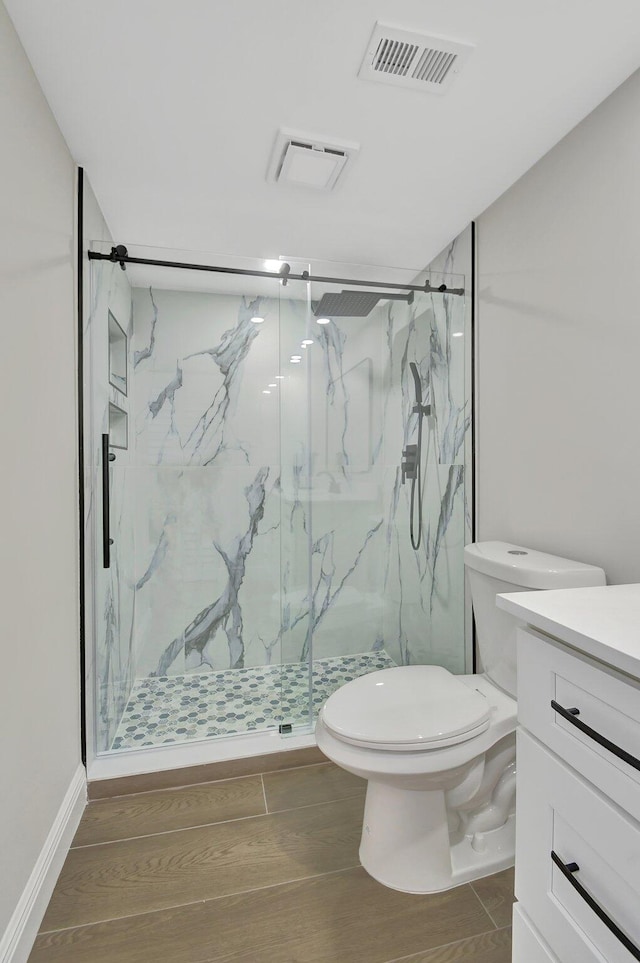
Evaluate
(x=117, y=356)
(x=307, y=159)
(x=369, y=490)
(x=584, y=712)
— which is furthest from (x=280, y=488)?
(x=584, y=712)

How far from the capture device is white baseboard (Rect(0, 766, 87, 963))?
43.6 inches

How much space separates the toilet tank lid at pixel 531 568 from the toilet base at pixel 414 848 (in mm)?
657

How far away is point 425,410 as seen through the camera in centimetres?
220

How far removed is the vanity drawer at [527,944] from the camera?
861mm

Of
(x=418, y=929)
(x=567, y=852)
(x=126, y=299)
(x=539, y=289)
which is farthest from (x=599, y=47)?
(x=418, y=929)

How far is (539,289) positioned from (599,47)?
Result: 622 mm

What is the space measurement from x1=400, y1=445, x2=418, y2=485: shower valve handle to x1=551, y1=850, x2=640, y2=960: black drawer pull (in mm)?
1496

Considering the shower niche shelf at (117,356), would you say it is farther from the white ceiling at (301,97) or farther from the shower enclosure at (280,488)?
the white ceiling at (301,97)

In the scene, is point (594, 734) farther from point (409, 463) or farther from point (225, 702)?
point (225, 702)

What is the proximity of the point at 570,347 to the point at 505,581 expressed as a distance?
76 centimetres

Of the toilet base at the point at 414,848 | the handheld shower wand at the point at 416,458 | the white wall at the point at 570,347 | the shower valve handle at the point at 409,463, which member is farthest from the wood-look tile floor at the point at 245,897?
the shower valve handle at the point at 409,463

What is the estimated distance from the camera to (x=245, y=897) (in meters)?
1.34

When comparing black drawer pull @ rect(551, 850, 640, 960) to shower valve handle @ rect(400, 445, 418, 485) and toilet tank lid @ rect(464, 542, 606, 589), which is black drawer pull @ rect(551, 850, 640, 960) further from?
shower valve handle @ rect(400, 445, 418, 485)

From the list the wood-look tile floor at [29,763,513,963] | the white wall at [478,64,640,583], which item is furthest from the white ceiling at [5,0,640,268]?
the wood-look tile floor at [29,763,513,963]
